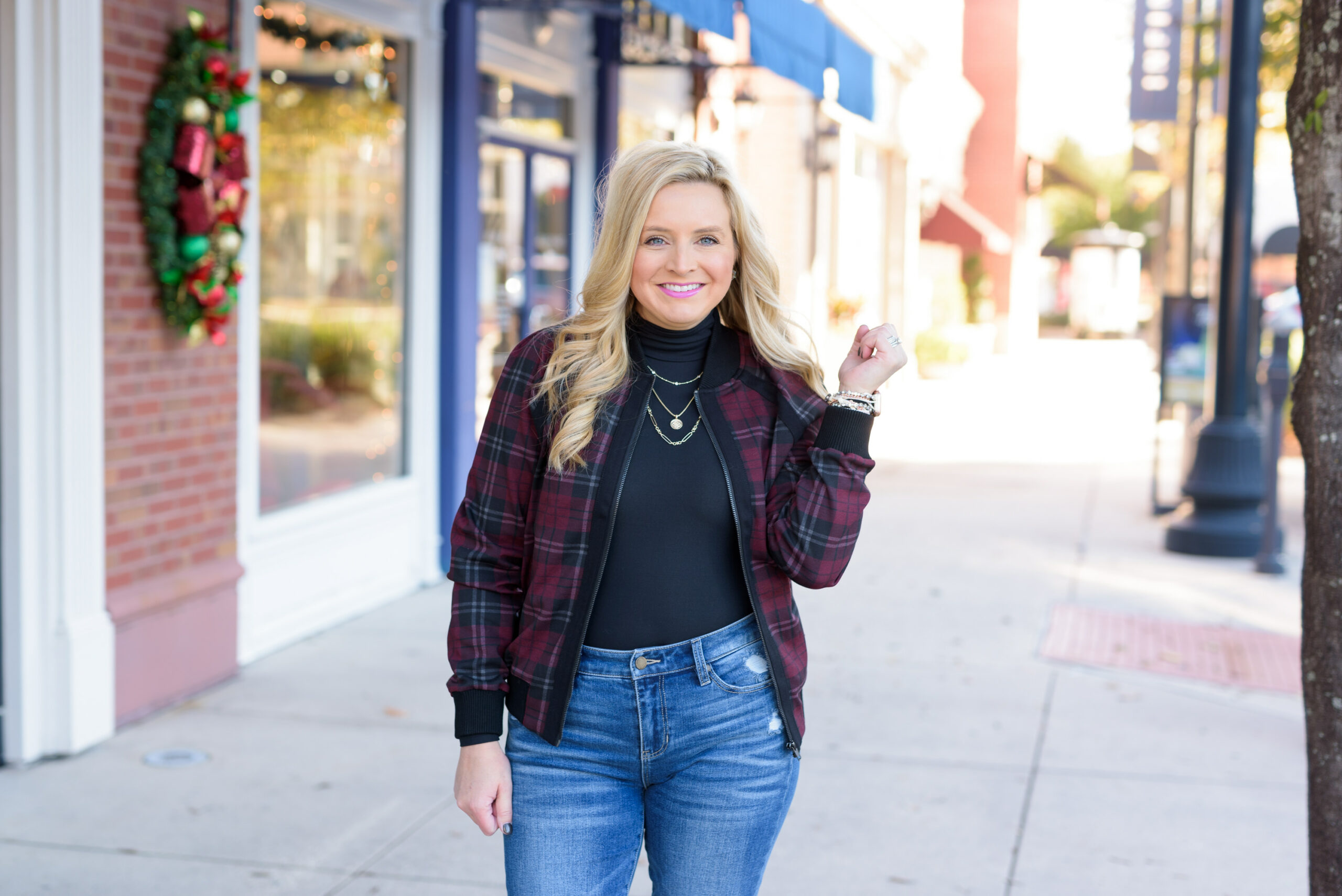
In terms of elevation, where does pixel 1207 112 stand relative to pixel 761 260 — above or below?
above

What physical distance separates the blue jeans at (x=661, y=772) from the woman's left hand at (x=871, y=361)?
411mm

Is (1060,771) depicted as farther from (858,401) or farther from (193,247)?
(193,247)

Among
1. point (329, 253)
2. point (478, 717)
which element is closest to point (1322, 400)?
point (478, 717)

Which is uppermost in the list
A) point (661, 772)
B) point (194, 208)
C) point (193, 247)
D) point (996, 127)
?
point (996, 127)

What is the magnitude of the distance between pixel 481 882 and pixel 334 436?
3396mm

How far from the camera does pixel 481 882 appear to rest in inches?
159

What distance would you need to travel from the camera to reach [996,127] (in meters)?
32.3

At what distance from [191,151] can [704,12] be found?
7.72 ft

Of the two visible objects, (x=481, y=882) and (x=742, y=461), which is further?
(x=481, y=882)

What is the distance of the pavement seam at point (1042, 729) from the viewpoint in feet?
13.9

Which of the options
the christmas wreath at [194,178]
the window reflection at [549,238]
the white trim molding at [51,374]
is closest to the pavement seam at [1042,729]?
the white trim molding at [51,374]

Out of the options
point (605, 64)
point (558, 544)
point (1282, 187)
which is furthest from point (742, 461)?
point (1282, 187)

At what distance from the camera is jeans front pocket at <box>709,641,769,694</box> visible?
7.36ft

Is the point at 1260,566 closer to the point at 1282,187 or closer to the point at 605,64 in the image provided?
the point at 605,64
